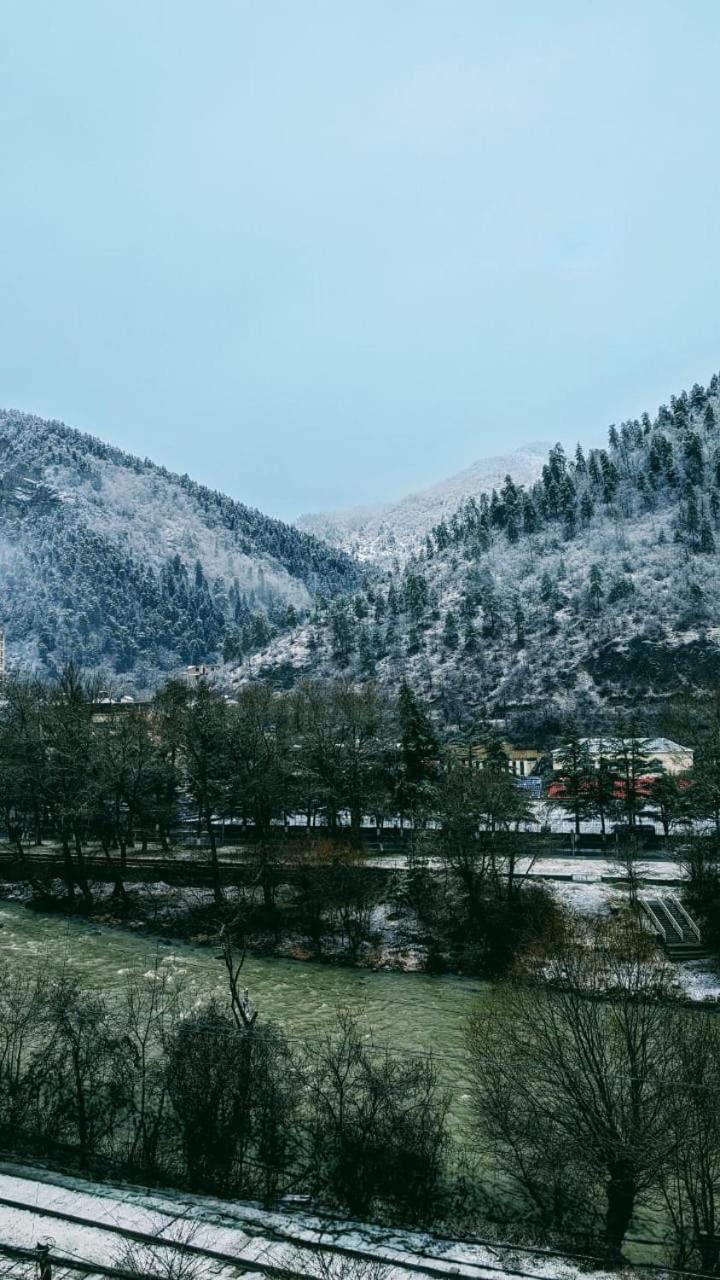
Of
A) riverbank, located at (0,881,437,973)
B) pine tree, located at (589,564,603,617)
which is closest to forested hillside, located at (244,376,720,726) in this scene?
pine tree, located at (589,564,603,617)

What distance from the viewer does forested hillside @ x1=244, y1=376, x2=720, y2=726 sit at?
119312 mm

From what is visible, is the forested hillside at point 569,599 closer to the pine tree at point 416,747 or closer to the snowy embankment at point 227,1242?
the pine tree at point 416,747

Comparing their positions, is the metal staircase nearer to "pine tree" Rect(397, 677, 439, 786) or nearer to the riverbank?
the riverbank

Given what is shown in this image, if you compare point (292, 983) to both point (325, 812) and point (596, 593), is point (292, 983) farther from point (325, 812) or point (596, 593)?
point (596, 593)

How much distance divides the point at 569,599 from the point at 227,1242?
130827mm

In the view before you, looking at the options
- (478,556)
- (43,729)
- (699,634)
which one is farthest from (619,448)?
(43,729)

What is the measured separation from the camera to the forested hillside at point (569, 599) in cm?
11931

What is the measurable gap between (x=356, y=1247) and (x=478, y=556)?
500ft

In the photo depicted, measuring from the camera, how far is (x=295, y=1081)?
21.0 m

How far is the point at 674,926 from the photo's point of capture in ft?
128

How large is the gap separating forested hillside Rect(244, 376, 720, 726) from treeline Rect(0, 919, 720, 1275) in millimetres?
94990

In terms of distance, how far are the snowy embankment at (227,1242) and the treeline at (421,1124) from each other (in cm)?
232

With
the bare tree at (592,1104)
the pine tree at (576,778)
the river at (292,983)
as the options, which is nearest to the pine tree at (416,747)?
the pine tree at (576,778)

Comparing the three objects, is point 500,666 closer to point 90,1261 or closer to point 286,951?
point 286,951
